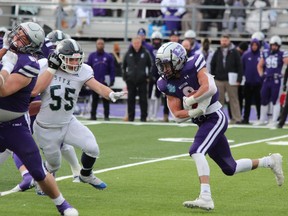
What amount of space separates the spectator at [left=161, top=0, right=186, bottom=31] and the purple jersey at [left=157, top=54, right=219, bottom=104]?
16.2 meters

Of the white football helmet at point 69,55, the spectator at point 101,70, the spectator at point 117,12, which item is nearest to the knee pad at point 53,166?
the white football helmet at point 69,55

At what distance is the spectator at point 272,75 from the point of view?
20.8 meters

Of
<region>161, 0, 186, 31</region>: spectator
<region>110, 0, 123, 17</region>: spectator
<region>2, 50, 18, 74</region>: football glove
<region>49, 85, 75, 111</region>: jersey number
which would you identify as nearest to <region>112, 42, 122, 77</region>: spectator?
<region>161, 0, 186, 31</region>: spectator

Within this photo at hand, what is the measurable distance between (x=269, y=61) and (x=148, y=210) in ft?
40.8

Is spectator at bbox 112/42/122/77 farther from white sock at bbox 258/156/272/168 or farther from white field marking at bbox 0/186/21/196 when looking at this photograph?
white sock at bbox 258/156/272/168

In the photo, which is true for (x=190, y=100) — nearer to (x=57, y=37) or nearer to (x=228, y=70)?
(x=57, y=37)

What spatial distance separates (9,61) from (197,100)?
76.7 inches

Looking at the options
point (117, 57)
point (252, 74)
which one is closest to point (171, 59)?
point (252, 74)

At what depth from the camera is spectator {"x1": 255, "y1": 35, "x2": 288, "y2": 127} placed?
2077cm

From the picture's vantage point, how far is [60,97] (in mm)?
9633

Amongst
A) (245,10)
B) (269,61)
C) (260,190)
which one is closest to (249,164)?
(260,190)

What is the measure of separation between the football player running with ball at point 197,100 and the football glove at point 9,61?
62.4 inches

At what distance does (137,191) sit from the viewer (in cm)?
1017

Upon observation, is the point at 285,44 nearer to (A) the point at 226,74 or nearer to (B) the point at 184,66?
(A) the point at 226,74
